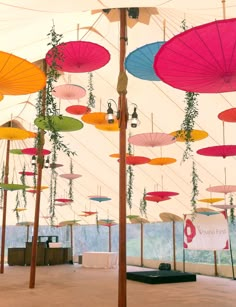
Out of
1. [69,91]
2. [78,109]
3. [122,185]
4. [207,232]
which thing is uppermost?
[69,91]

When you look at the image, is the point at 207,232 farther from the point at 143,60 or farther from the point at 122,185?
the point at 143,60

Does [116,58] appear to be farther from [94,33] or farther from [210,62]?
[210,62]

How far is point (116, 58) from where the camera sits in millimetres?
10234

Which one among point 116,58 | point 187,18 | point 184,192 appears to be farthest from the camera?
point 184,192

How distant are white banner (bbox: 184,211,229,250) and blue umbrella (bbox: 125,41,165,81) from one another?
25.7ft

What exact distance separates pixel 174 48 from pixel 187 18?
360 centimetres

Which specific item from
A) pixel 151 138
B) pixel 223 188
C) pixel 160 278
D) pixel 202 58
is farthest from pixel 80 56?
pixel 160 278

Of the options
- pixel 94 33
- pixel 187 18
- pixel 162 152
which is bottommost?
pixel 162 152

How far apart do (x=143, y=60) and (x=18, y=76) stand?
2.07 meters

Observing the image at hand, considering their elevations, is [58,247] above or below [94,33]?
below

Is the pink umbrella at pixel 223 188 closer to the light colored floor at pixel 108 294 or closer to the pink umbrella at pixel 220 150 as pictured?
the pink umbrella at pixel 220 150

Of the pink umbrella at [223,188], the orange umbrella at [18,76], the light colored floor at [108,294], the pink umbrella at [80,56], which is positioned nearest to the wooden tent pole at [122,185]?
the pink umbrella at [80,56]

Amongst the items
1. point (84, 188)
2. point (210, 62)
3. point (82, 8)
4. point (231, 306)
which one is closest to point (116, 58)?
point (82, 8)

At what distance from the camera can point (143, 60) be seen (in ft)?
21.6
